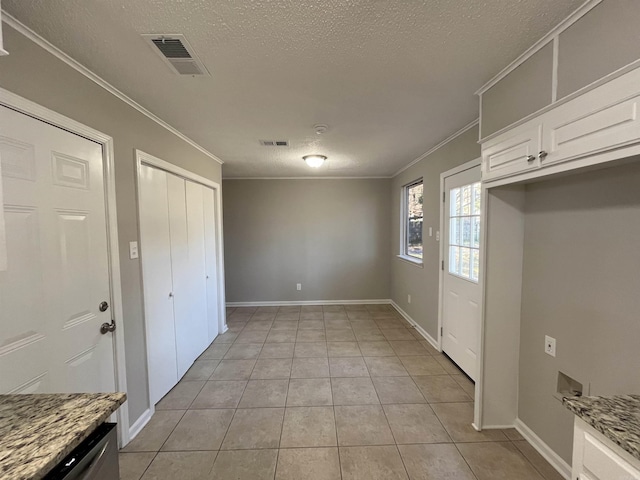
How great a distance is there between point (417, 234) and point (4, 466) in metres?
4.26

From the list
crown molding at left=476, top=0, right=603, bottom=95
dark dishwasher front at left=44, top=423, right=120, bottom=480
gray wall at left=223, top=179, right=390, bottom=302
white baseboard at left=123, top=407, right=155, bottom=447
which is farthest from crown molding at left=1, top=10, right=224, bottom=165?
gray wall at left=223, top=179, right=390, bottom=302

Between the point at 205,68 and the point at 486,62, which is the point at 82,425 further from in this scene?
the point at 486,62

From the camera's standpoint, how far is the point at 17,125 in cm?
120

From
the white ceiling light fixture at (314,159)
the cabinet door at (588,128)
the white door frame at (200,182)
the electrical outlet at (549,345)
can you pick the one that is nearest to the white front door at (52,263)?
the white door frame at (200,182)

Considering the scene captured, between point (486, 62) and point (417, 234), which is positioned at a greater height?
point (486, 62)

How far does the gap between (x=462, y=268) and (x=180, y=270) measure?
9.25 feet

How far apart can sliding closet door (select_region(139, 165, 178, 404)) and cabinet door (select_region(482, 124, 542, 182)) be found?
2.49 m

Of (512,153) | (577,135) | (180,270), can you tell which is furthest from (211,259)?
(577,135)

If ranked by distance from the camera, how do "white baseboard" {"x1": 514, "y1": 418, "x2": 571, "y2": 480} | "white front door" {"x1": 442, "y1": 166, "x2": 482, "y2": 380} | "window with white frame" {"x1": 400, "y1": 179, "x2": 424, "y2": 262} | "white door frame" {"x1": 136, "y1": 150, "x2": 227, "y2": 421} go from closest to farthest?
"white baseboard" {"x1": 514, "y1": 418, "x2": 571, "y2": 480}, "white door frame" {"x1": 136, "y1": 150, "x2": 227, "y2": 421}, "white front door" {"x1": 442, "y1": 166, "x2": 482, "y2": 380}, "window with white frame" {"x1": 400, "y1": 179, "x2": 424, "y2": 262}

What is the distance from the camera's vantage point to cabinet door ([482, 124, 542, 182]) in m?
1.42

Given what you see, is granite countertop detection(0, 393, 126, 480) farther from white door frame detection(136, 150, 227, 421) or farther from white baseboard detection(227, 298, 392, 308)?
white baseboard detection(227, 298, 392, 308)

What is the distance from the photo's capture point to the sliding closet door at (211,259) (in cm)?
332

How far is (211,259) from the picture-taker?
3500 millimetres

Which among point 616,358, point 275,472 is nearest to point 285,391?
point 275,472
